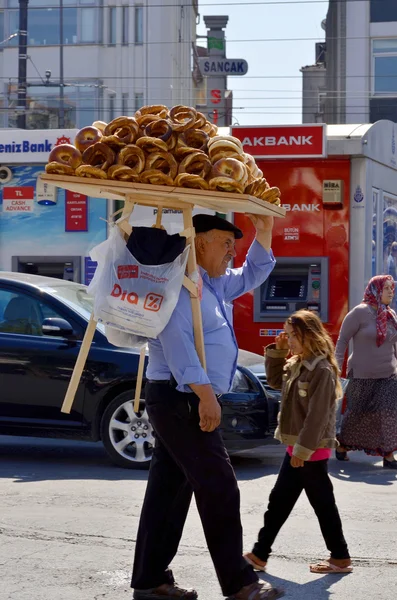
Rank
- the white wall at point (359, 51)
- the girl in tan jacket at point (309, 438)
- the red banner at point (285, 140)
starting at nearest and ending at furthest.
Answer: the girl in tan jacket at point (309, 438), the red banner at point (285, 140), the white wall at point (359, 51)

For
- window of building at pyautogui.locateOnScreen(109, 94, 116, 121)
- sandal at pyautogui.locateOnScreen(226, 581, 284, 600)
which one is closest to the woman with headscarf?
sandal at pyautogui.locateOnScreen(226, 581, 284, 600)

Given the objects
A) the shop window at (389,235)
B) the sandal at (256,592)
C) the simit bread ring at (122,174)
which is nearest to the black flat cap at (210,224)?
the simit bread ring at (122,174)

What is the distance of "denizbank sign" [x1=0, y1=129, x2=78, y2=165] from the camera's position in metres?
14.2

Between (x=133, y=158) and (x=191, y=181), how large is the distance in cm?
29

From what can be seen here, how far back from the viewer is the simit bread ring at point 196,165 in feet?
16.4

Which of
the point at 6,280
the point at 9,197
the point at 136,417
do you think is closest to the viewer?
the point at 136,417

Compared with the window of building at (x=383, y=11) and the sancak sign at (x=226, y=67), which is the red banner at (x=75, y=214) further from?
the sancak sign at (x=226, y=67)

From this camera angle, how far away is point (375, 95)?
140 feet

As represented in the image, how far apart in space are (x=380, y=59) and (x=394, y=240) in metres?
29.8

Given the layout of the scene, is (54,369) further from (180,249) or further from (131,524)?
(180,249)

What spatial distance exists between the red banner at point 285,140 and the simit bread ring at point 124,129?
25.7 ft

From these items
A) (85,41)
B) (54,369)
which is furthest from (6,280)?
(85,41)

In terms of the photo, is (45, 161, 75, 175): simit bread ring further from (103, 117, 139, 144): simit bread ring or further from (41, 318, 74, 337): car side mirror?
(41, 318, 74, 337): car side mirror

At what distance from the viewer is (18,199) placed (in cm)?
1434
